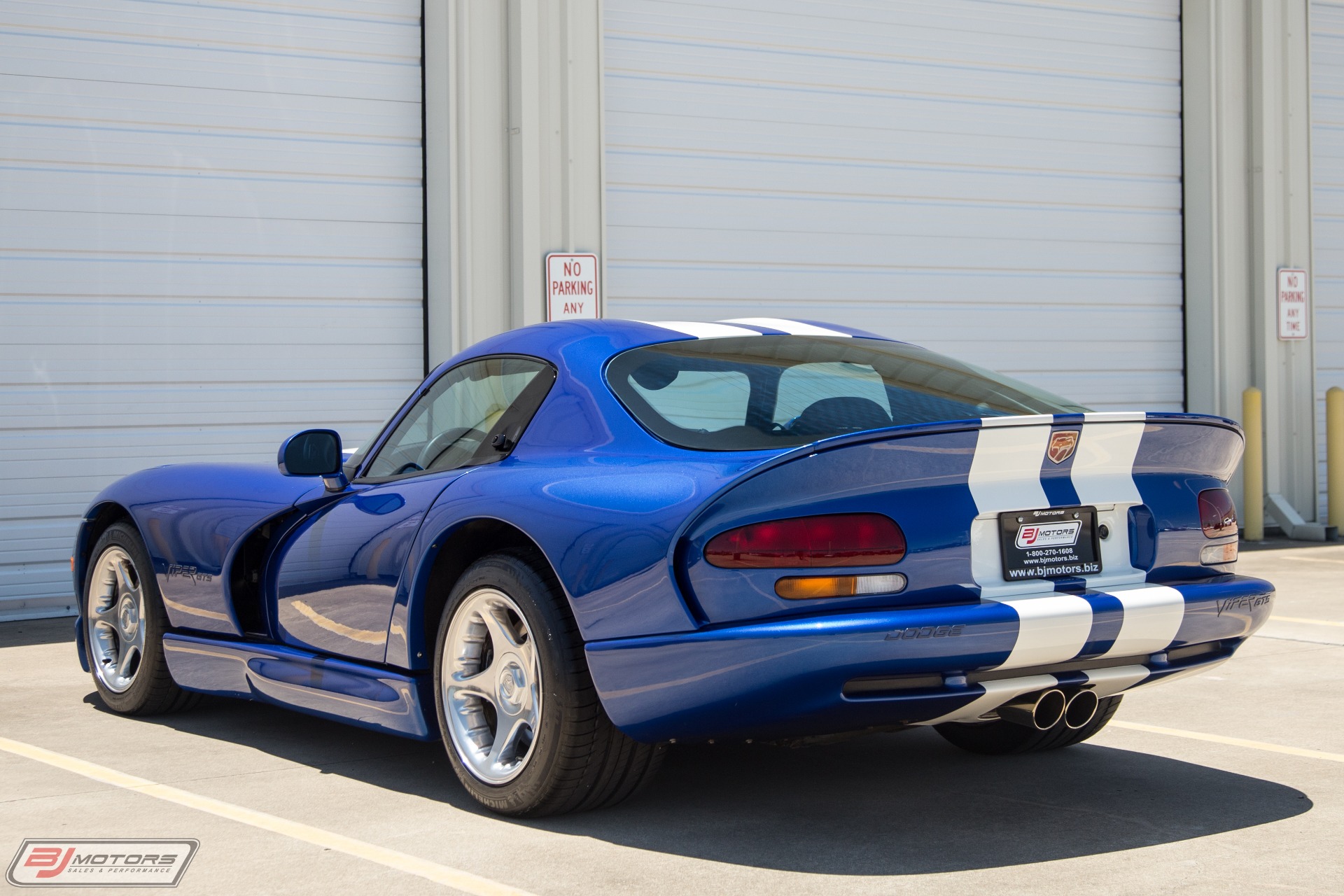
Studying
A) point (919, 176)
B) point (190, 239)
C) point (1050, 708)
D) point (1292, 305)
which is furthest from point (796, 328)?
point (1292, 305)

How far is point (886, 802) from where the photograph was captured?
3896mm

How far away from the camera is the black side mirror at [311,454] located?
4.53 meters

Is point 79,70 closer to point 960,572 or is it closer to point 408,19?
point 408,19

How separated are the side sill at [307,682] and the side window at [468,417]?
594 mm

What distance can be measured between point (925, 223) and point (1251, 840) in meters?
8.50

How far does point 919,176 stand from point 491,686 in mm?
8447

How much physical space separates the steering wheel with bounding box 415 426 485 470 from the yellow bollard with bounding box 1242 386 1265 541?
9.18m

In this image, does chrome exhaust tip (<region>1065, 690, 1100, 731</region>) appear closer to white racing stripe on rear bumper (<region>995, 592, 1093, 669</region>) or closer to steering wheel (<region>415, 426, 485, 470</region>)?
white racing stripe on rear bumper (<region>995, 592, 1093, 669</region>)

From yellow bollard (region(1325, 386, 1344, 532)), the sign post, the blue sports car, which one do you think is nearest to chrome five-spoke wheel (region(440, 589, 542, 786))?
the blue sports car

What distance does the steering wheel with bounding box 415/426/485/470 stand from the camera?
4254 mm

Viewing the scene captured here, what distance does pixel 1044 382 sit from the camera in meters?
12.1

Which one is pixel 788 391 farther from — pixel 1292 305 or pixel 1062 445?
pixel 1292 305

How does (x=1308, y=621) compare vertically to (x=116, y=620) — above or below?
below

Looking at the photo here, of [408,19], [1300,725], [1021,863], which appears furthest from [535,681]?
[408,19]
